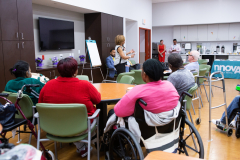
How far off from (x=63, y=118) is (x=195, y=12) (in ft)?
36.6

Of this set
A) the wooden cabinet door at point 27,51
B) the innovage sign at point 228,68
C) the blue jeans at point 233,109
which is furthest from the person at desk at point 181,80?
the innovage sign at point 228,68

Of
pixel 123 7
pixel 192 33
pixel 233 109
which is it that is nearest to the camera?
pixel 233 109

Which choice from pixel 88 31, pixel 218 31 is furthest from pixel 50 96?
pixel 218 31

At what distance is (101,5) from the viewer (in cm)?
716

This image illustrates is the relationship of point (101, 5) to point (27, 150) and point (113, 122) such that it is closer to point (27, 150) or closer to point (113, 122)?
point (113, 122)

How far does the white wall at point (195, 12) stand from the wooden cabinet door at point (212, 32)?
15.8 inches

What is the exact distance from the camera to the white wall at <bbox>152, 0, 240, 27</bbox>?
34.9 ft

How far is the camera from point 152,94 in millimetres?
1781

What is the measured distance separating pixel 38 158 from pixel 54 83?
142cm

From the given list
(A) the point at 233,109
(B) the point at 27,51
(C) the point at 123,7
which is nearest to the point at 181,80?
(A) the point at 233,109

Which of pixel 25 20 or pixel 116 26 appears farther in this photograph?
pixel 116 26

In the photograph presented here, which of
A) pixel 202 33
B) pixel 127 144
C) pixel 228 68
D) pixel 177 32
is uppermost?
pixel 177 32

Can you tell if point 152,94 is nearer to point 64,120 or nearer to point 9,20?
point 64,120

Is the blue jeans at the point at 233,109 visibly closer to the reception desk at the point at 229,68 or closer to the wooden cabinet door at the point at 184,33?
the reception desk at the point at 229,68
